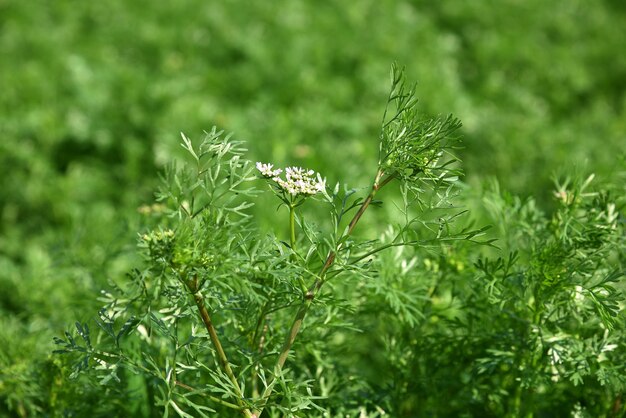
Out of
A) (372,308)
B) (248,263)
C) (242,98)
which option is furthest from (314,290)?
(242,98)

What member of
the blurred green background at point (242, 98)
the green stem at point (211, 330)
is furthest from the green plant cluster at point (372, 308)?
the blurred green background at point (242, 98)

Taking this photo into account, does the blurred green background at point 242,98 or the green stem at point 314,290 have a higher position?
the blurred green background at point 242,98

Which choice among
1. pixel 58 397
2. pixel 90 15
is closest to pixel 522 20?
pixel 90 15

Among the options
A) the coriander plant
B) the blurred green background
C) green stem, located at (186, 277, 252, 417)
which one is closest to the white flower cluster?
the coriander plant

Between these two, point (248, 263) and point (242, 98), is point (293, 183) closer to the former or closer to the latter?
point (248, 263)

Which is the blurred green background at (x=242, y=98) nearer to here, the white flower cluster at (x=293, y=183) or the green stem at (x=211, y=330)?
the green stem at (x=211, y=330)

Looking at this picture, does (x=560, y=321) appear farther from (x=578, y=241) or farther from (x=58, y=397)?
(x=58, y=397)

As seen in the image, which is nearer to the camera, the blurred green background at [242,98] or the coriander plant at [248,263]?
the coriander plant at [248,263]

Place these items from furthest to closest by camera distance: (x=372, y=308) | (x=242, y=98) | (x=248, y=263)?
(x=242, y=98), (x=372, y=308), (x=248, y=263)
